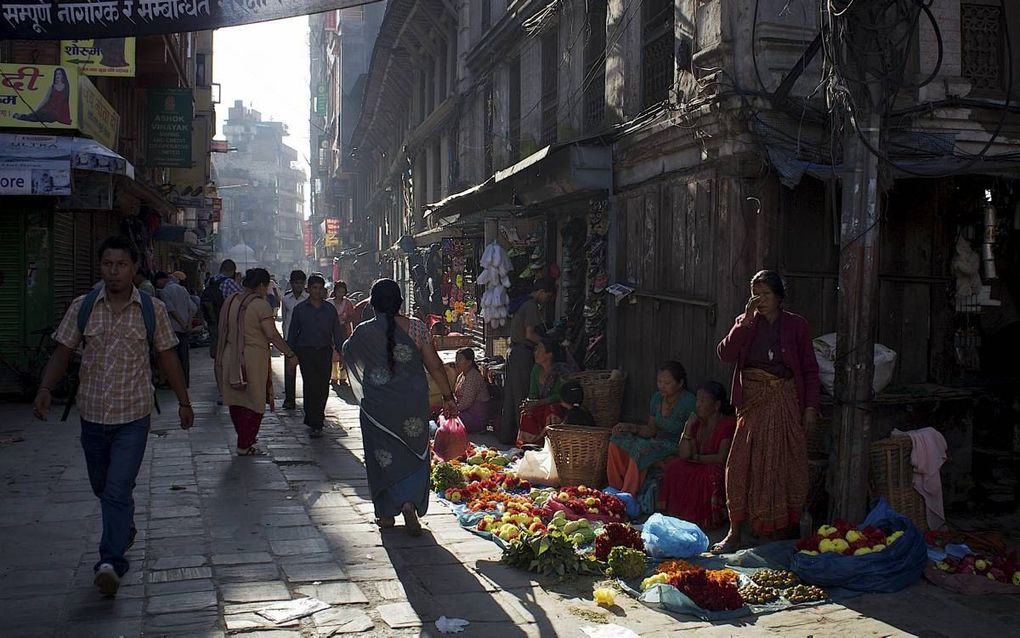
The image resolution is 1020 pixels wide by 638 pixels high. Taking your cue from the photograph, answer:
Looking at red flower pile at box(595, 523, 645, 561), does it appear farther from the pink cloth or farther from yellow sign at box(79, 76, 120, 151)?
yellow sign at box(79, 76, 120, 151)

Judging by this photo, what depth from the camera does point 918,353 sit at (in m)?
8.09

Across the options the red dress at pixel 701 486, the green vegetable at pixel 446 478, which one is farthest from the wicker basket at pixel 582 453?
the red dress at pixel 701 486

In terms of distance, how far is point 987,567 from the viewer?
5406 mm

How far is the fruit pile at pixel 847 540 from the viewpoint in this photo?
539 centimetres

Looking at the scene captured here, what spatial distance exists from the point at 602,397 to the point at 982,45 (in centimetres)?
485

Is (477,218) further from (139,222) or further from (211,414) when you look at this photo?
(139,222)

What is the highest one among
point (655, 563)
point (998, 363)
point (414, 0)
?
point (414, 0)

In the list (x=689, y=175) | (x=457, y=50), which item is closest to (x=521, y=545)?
(x=689, y=175)

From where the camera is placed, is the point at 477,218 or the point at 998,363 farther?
the point at 477,218

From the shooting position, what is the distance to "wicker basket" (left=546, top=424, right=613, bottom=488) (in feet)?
25.6

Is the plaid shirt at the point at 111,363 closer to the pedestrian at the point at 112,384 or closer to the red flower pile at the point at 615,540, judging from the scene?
the pedestrian at the point at 112,384

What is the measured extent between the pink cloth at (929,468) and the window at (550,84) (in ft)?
28.5

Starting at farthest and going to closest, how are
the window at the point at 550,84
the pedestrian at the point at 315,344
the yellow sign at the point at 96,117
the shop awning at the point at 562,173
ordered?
the window at the point at 550,84
the yellow sign at the point at 96,117
the pedestrian at the point at 315,344
the shop awning at the point at 562,173

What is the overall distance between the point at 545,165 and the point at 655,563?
5.98 metres
